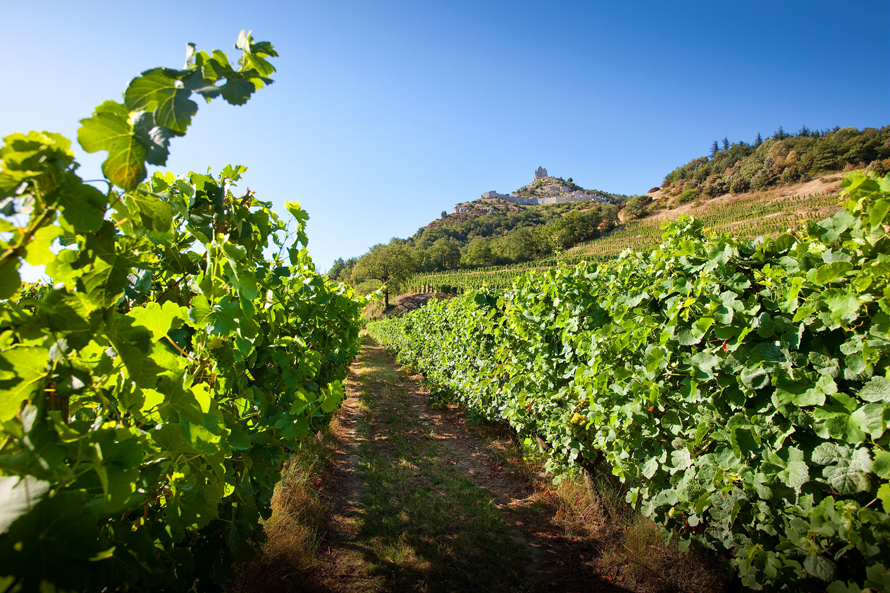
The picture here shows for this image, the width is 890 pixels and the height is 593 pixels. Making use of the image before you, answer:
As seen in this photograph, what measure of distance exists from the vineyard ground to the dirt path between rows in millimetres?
12

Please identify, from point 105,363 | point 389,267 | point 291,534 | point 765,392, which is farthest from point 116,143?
point 389,267

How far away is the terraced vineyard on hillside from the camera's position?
49625mm

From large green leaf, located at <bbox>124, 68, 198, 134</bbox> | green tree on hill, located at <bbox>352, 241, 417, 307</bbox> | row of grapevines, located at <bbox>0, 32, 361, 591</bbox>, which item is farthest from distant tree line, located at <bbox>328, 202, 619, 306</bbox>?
large green leaf, located at <bbox>124, 68, 198, 134</bbox>

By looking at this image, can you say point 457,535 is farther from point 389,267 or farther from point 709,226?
point 709,226

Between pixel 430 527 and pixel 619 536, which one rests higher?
pixel 430 527

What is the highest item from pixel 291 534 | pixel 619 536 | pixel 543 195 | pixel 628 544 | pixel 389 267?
pixel 543 195

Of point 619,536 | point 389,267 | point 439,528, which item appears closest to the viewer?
point 619,536

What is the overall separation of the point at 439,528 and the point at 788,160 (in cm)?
10102

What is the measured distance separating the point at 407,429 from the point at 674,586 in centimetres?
492

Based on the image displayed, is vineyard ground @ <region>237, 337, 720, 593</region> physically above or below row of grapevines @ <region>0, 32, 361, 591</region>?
below

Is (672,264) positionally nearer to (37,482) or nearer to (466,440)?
(37,482)

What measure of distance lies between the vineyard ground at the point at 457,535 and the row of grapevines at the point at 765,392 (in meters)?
0.61

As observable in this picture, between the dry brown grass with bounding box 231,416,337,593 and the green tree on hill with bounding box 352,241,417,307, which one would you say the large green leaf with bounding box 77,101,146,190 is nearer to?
the dry brown grass with bounding box 231,416,337,593

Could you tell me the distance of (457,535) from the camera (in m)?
3.45
